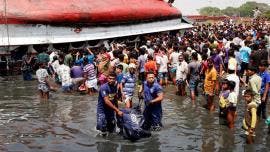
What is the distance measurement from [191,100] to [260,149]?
5308mm

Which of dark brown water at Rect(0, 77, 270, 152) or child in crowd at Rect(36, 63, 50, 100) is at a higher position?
child in crowd at Rect(36, 63, 50, 100)

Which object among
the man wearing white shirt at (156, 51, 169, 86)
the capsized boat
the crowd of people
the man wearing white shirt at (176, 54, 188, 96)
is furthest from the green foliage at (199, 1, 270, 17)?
the man wearing white shirt at (176, 54, 188, 96)

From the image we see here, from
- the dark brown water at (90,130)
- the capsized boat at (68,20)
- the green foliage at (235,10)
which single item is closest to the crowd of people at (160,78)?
the dark brown water at (90,130)

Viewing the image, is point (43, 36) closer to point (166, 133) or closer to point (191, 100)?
point (191, 100)

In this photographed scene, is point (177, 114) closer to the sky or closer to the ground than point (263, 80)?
closer to the ground

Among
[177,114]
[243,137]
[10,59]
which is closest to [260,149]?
[243,137]

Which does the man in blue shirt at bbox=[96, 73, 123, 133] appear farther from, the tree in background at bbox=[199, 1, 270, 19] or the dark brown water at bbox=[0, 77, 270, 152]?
the tree in background at bbox=[199, 1, 270, 19]

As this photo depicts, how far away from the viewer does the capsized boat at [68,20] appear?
71.2ft

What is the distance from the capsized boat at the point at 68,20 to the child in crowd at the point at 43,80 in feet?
21.1

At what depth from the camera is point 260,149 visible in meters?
9.97

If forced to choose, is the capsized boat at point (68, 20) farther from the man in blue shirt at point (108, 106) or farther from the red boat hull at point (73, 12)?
the man in blue shirt at point (108, 106)

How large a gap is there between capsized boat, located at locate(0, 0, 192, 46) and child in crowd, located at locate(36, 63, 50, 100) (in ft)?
21.1

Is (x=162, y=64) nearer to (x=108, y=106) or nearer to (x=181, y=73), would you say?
(x=181, y=73)

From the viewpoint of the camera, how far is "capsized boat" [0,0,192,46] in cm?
2169
